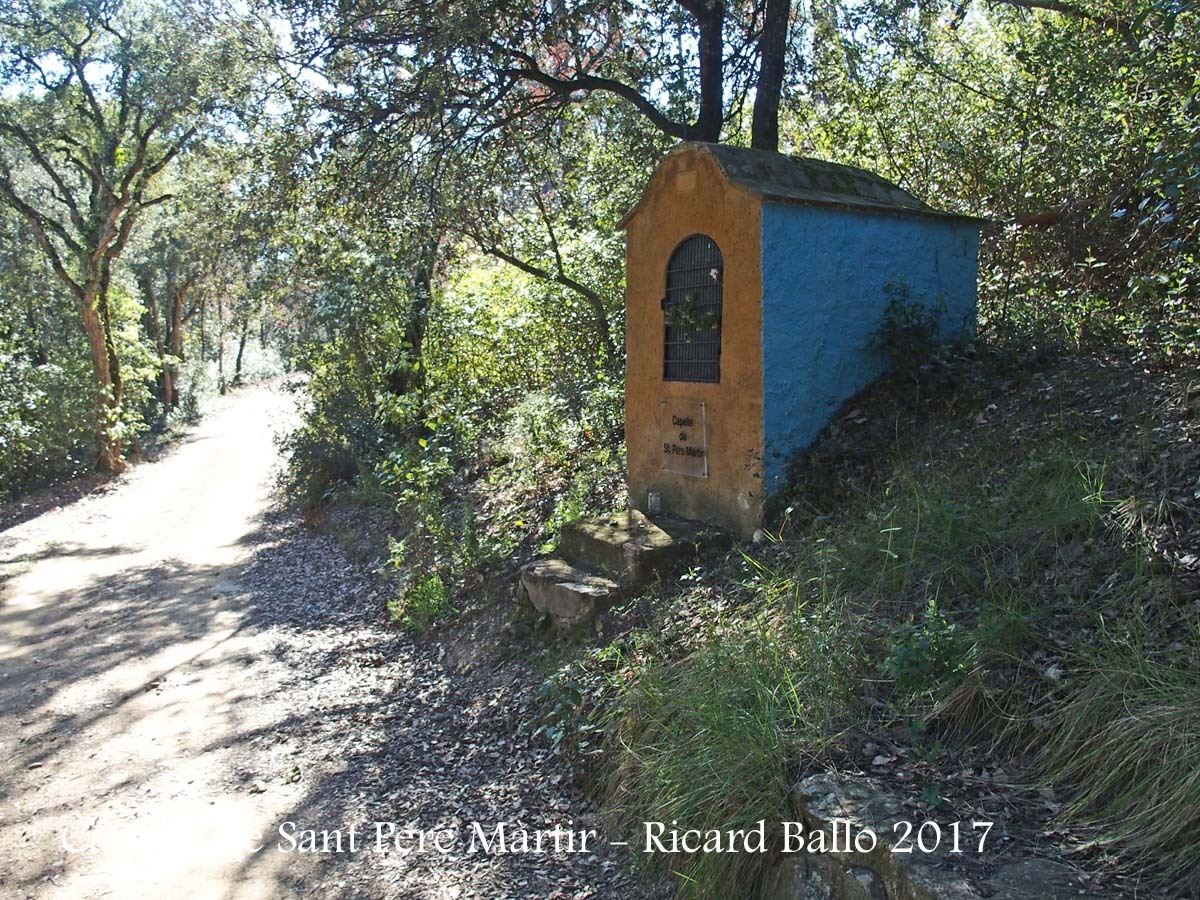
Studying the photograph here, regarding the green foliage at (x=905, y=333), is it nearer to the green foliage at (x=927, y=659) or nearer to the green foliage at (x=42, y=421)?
the green foliage at (x=927, y=659)

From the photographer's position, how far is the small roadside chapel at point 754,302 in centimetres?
596

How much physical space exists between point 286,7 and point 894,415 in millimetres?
6578

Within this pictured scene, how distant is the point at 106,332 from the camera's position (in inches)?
714

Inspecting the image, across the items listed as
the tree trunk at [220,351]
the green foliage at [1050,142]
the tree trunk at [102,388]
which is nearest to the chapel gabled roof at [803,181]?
the green foliage at [1050,142]

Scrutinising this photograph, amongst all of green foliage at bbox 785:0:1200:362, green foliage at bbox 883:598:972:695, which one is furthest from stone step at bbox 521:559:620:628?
green foliage at bbox 785:0:1200:362

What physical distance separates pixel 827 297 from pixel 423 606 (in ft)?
13.8

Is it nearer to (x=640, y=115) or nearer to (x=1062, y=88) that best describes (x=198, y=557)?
(x=640, y=115)

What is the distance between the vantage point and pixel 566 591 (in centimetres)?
598

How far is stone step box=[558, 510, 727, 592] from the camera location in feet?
19.2

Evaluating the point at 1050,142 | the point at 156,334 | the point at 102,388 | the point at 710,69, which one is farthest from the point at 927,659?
the point at 156,334

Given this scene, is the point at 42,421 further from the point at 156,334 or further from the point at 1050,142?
the point at 1050,142

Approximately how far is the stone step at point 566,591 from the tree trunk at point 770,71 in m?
4.18

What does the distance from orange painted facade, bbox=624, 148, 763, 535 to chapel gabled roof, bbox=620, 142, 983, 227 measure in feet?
0.27

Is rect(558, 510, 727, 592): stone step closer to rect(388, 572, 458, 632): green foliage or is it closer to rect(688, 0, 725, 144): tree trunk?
rect(388, 572, 458, 632): green foliage
